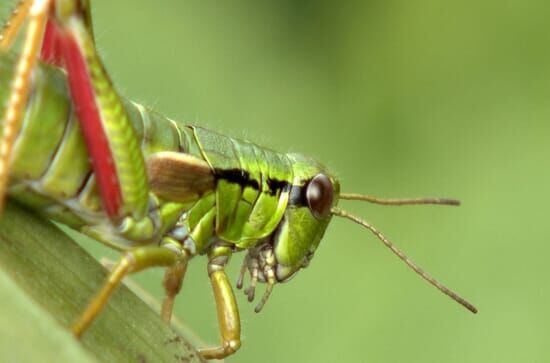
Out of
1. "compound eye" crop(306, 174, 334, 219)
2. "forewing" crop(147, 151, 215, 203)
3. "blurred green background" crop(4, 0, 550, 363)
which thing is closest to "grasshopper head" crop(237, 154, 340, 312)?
"compound eye" crop(306, 174, 334, 219)

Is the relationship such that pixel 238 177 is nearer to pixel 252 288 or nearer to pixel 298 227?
pixel 298 227

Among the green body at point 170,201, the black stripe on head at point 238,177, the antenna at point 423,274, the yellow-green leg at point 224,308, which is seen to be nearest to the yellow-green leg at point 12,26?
the green body at point 170,201

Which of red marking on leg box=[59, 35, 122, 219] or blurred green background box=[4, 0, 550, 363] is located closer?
red marking on leg box=[59, 35, 122, 219]

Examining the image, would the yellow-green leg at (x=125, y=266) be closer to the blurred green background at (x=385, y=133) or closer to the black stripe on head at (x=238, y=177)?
the black stripe on head at (x=238, y=177)

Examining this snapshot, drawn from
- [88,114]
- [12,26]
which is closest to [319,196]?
[88,114]

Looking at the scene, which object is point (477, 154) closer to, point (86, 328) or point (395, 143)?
point (395, 143)

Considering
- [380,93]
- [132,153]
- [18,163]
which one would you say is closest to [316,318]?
[380,93]

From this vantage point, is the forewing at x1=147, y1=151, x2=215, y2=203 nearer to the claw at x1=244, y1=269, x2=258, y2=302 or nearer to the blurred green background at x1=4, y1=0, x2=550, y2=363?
the claw at x1=244, y1=269, x2=258, y2=302
